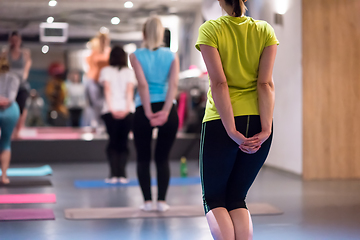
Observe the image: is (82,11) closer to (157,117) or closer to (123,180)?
(123,180)

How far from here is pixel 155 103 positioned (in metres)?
3.53

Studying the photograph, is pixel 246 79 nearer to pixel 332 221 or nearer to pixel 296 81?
pixel 332 221

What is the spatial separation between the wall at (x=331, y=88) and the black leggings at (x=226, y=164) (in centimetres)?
357

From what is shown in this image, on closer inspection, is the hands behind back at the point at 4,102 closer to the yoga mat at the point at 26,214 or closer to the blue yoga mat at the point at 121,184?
the blue yoga mat at the point at 121,184

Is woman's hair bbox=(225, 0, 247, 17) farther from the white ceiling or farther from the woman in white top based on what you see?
the white ceiling

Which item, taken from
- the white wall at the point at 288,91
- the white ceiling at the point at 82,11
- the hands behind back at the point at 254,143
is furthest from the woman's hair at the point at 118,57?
the white ceiling at the point at 82,11

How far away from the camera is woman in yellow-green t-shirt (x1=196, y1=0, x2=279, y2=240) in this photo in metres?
1.82

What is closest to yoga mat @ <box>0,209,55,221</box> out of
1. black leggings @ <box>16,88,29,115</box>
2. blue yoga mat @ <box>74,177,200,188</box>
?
blue yoga mat @ <box>74,177,200,188</box>

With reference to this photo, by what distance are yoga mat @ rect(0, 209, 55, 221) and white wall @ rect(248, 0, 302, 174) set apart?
2929 mm

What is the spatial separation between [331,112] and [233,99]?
3.74 metres

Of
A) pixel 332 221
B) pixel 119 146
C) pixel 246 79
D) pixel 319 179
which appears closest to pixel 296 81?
pixel 319 179

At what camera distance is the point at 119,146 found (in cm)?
528

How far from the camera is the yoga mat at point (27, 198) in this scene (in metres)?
4.04

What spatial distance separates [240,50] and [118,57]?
10.9ft
